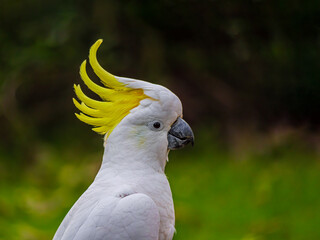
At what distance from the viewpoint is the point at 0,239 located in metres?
4.15

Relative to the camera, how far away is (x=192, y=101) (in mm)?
5500

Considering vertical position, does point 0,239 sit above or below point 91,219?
above

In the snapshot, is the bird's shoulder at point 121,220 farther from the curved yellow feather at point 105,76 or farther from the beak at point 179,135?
the curved yellow feather at point 105,76

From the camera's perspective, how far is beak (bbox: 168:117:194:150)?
2.03m

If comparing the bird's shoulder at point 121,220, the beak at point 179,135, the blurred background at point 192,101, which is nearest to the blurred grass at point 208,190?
the blurred background at point 192,101

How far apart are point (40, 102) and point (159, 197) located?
415 centimetres

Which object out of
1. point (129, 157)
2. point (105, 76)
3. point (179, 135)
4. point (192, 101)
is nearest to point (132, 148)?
point (129, 157)

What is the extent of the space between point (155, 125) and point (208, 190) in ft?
9.33

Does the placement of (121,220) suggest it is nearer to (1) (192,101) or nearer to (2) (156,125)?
(2) (156,125)

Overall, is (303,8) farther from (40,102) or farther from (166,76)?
(40,102)

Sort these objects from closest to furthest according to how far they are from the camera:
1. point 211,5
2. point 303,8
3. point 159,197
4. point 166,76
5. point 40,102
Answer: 1. point 159,197
2. point 303,8
3. point 211,5
4. point 166,76
5. point 40,102

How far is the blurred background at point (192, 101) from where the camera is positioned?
4523mm

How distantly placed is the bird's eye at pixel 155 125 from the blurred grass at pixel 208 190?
216 centimetres

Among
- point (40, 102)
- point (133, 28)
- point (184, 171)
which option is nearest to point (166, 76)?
point (133, 28)
